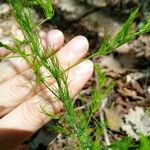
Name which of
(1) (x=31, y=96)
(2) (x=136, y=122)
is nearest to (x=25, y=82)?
(1) (x=31, y=96)

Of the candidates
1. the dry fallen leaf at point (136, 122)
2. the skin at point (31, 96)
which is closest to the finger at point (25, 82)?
the skin at point (31, 96)

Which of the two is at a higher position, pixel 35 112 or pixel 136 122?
pixel 35 112

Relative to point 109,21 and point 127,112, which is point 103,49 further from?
point 109,21

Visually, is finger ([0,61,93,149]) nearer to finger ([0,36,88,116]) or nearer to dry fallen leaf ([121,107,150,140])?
finger ([0,36,88,116])

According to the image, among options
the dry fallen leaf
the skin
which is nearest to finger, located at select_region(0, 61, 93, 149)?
the skin

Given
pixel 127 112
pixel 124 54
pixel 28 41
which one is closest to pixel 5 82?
pixel 28 41

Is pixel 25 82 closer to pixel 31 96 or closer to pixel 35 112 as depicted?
pixel 31 96

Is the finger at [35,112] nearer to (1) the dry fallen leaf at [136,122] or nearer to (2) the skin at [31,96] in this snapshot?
(2) the skin at [31,96]
